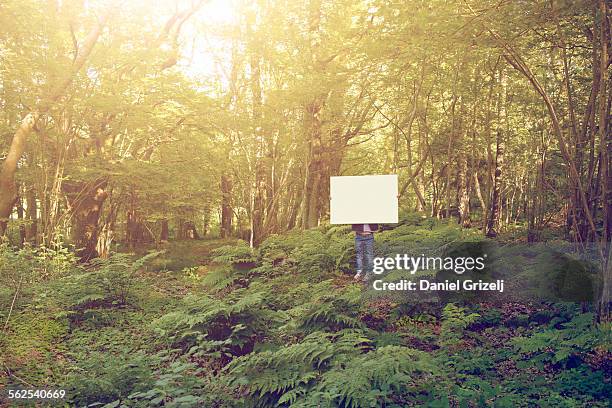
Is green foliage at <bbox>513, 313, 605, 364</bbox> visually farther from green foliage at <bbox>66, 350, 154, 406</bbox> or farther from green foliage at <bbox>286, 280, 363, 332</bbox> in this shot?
green foliage at <bbox>66, 350, 154, 406</bbox>

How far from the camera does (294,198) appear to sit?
3533mm

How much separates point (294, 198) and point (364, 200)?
73 cm

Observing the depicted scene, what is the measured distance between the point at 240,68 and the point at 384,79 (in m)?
1.49

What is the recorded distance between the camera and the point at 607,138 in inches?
120

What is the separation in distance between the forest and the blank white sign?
90mm

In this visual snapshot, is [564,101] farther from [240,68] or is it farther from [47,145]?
[47,145]

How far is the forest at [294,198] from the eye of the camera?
2.82 meters

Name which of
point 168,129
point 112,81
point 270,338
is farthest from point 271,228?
point 112,81

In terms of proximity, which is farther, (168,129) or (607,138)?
(168,129)

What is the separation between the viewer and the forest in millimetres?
2818

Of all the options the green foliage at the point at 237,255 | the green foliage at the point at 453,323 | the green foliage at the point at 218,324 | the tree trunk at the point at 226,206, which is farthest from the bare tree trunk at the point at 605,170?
the tree trunk at the point at 226,206

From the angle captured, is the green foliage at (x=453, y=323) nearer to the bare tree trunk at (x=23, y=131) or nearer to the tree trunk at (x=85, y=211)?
the tree trunk at (x=85, y=211)

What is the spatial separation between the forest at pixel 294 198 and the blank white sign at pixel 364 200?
0.30ft

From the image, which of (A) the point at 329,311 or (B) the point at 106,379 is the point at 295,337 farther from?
(B) the point at 106,379
